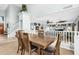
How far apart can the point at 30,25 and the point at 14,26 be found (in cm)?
25

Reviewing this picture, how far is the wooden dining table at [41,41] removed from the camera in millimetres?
1887

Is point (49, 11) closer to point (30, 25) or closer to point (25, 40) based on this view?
point (30, 25)

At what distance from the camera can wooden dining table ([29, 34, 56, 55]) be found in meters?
1.89

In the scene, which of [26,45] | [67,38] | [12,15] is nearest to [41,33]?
[26,45]

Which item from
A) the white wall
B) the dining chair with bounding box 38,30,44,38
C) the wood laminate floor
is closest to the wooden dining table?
the dining chair with bounding box 38,30,44,38

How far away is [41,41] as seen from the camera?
190 centimetres

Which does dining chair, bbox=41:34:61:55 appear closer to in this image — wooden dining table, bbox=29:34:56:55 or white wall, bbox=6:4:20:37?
wooden dining table, bbox=29:34:56:55

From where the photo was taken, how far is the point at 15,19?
1.92 meters

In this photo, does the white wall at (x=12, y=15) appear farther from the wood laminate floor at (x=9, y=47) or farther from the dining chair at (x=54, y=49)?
the dining chair at (x=54, y=49)

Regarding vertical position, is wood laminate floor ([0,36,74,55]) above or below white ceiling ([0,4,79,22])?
below

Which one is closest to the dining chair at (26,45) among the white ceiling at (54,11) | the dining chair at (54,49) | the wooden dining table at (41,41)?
the wooden dining table at (41,41)

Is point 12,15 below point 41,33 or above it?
above

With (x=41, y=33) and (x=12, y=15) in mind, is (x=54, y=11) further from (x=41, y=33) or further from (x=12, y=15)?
(x=12, y=15)
